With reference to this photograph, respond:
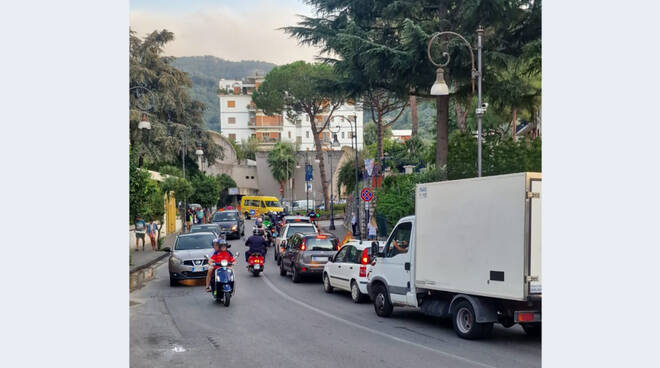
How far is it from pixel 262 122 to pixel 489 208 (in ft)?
320

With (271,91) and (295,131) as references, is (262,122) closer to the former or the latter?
(295,131)

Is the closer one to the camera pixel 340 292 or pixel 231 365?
pixel 231 365

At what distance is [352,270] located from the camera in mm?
15305

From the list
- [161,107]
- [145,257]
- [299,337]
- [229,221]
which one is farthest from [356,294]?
[161,107]

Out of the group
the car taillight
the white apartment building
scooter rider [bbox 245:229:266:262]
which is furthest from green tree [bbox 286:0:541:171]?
the white apartment building

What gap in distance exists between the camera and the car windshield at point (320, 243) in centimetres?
1955

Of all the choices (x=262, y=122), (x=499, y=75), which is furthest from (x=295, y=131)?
(x=499, y=75)

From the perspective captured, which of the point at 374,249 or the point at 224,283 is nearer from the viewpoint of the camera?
the point at 374,249

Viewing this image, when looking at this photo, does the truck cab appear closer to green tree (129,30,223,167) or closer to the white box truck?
the white box truck

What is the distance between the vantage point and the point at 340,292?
1748 cm

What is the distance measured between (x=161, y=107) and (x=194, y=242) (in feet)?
82.9

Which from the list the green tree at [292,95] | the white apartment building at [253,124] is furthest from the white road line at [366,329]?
the white apartment building at [253,124]

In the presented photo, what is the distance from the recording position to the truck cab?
11750 mm

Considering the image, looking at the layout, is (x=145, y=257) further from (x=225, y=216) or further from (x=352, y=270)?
(x=352, y=270)
